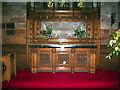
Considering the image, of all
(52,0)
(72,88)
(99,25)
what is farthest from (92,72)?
(52,0)

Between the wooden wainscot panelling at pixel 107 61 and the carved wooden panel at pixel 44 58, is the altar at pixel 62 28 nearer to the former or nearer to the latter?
the wooden wainscot panelling at pixel 107 61

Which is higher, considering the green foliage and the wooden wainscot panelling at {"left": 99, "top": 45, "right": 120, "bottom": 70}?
the green foliage

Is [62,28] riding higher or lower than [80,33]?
higher

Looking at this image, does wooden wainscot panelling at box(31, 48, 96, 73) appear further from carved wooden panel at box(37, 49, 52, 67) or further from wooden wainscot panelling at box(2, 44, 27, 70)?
wooden wainscot panelling at box(2, 44, 27, 70)

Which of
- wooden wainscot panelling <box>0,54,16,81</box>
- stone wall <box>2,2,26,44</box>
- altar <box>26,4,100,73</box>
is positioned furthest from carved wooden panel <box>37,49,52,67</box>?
stone wall <box>2,2,26,44</box>

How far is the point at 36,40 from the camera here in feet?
20.5

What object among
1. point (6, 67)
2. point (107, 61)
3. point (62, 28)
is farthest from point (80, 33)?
point (6, 67)

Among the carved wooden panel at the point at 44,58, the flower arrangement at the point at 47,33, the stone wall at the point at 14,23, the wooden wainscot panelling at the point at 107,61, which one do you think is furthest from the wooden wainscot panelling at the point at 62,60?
the stone wall at the point at 14,23

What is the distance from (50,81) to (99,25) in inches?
128

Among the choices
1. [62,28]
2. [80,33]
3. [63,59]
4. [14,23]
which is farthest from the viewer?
[62,28]

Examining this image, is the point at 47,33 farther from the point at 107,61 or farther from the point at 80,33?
the point at 107,61

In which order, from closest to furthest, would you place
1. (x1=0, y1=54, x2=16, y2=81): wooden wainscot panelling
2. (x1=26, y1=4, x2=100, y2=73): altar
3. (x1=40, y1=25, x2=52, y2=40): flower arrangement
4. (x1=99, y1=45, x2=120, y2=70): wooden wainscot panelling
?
(x1=0, y1=54, x2=16, y2=81): wooden wainscot panelling → (x1=40, y1=25, x2=52, y2=40): flower arrangement → (x1=26, y1=4, x2=100, y2=73): altar → (x1=99, y1=45, x2=120, y2=70): wooden wainscot panelling

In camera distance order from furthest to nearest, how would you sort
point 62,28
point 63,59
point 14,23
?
1. point 62,28
2. point 14,23
3. point 63,59

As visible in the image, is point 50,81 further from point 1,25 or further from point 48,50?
point 1,25
